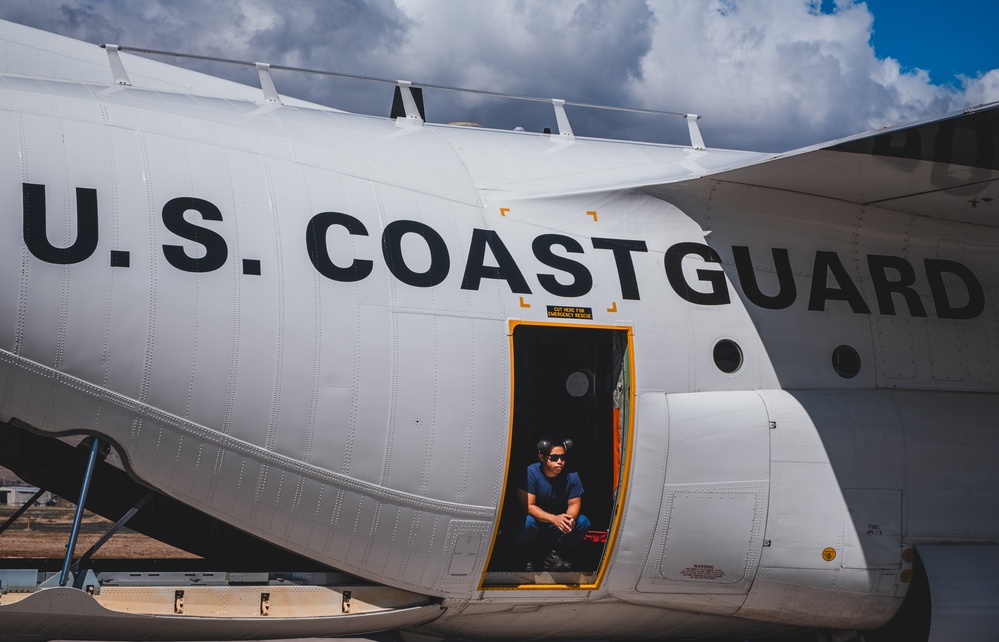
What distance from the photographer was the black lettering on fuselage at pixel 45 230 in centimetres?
650

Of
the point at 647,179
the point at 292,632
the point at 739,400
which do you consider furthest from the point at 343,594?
the point at 647,179

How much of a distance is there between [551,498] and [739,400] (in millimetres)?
1621

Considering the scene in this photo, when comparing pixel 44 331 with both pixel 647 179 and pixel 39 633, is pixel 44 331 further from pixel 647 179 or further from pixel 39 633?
pixel 647 179

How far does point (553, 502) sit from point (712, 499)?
3.88 feet

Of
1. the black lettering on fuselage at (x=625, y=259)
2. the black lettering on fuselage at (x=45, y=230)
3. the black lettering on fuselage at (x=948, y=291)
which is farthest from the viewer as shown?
the black lettering on fuselage at (x=948, y=291)

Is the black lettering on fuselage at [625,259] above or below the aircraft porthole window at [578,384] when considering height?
above

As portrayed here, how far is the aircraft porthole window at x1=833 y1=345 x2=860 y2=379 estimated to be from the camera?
28.1 ft

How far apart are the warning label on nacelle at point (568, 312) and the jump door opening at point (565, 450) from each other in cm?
8

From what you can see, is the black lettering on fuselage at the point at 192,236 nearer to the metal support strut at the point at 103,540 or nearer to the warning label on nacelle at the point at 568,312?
the metal support strut at the point at 103,540

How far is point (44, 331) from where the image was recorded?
6473 millimetres

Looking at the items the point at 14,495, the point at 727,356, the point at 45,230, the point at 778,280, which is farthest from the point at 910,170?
the point at 14,495

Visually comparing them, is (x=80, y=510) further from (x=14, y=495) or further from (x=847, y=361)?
(x=14, y=495)

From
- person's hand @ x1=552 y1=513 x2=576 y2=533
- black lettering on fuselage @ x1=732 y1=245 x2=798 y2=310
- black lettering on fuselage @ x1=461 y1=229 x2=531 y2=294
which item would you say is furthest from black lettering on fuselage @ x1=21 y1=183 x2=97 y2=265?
black lettering on fuselage @ x1=732 y1=245 x2=798 y2=310

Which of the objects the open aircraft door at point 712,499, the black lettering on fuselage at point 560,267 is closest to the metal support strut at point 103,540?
the black lettering on fuselage at point 560,267
